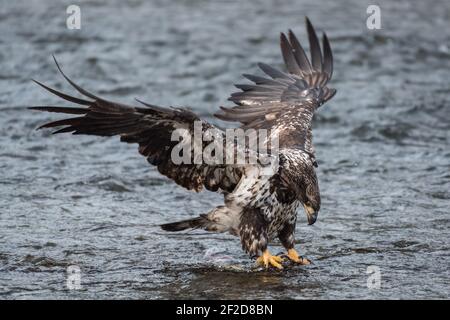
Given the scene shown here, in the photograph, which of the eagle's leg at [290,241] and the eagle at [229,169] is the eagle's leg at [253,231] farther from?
the eagle's leg at [290,241]

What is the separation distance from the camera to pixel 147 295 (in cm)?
619

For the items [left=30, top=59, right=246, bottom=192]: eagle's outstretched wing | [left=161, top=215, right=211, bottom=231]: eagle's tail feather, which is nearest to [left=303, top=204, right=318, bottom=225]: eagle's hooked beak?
[left=30, top=59, right=246, bottom=192]: eagle's outstretched wing

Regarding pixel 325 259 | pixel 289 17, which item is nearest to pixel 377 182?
pixel 325 259

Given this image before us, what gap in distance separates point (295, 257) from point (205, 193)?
2.10 m

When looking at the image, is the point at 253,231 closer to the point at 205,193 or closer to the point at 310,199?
the point at 310,199

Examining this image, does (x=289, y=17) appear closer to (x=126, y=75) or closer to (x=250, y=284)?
(x=126, y=75)

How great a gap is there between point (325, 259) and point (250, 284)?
830 millimetres

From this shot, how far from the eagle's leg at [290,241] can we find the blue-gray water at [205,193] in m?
0.18

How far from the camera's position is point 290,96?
331 inches

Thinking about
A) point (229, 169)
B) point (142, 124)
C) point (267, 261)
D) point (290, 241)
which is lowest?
point (267, 261)

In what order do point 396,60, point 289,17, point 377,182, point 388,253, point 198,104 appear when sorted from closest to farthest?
point 388,253
point 377,182
point 198,104
point 396,60
point 289,17

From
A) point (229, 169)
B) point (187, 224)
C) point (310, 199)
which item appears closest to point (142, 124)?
point (229, 169)
